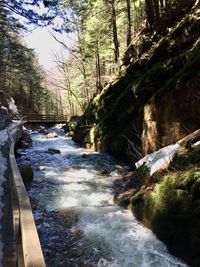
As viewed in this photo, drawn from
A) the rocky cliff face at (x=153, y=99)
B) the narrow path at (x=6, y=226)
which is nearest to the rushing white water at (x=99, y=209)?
the narrow path at (x=6, y=226)

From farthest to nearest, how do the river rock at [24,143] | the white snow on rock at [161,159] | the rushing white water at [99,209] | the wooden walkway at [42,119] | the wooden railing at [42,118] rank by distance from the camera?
1. the wooden railing at [42,118]
2. the wooden walkway at [42,119]
3. the river rock at [24,143]
4. the white snow on rock at [161,159]
5. the rushing white water at [99,209]

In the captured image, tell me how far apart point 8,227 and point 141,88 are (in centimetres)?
903

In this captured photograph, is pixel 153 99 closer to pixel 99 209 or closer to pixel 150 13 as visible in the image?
pixel 99 209

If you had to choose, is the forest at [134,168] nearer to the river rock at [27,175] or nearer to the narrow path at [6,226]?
the river rock at [27,175]

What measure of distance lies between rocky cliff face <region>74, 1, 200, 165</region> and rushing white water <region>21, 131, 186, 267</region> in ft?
5.29

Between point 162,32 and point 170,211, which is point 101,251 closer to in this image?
point 170,211

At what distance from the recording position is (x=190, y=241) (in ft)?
17.8

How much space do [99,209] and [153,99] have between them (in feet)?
16.6

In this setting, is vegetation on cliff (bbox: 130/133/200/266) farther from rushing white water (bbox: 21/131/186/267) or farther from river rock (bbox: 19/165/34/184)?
A: river rock (bbox: 19/165/34/184)

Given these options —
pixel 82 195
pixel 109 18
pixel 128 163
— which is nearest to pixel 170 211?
pixel 82 195

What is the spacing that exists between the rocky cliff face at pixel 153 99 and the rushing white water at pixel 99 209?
5.29ft

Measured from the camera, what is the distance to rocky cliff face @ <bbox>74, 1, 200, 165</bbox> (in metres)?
9.92

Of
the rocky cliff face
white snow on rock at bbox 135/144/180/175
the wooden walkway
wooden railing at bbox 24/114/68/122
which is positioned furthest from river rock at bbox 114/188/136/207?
wooden railing at bbox 24/114/68/122

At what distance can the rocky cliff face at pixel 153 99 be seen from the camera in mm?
9922
